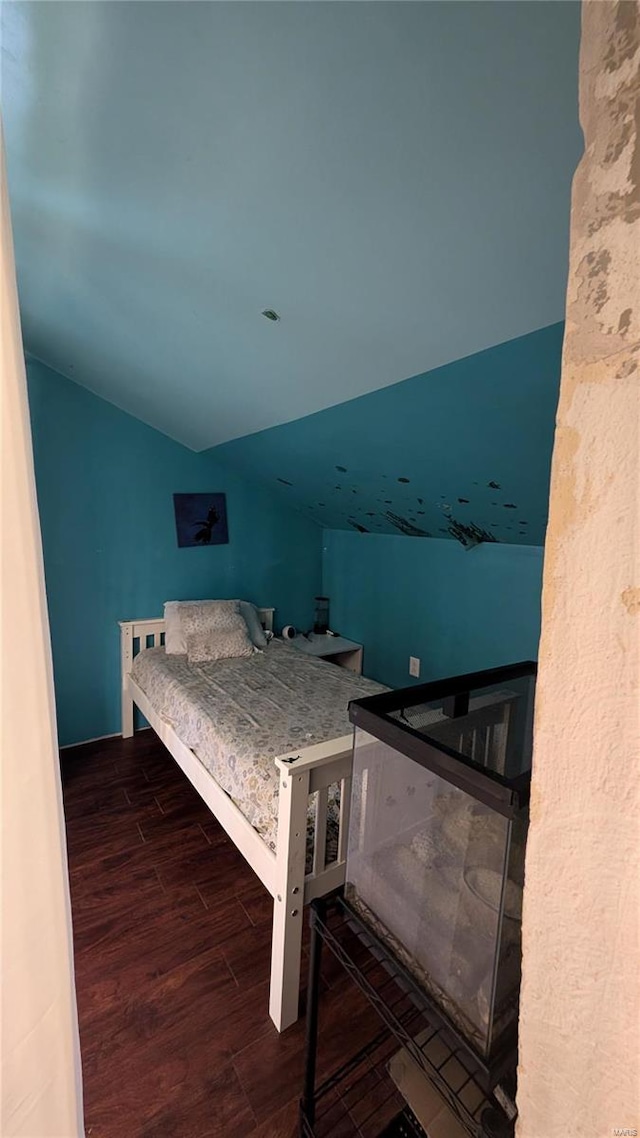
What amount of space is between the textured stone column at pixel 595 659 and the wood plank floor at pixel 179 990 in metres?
1.10

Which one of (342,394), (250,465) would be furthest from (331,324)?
(250,465)

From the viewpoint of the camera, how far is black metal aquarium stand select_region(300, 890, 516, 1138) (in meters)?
0.60

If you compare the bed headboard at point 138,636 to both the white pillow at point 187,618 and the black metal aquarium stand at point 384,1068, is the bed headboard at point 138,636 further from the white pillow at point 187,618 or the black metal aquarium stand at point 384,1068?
the black metal aquarium stand at point 384,1068

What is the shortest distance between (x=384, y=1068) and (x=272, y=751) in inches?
32.4

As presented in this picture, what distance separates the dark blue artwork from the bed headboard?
55 centimetres

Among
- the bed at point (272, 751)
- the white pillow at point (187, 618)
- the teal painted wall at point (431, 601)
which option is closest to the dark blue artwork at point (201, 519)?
the white pillow at point (187, 618)

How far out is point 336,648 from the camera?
10.3ft

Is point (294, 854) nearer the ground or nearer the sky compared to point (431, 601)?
nearer the ground

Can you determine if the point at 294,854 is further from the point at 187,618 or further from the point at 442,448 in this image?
the point at 187,618

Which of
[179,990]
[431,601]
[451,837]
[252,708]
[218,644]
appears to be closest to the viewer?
[451,837]

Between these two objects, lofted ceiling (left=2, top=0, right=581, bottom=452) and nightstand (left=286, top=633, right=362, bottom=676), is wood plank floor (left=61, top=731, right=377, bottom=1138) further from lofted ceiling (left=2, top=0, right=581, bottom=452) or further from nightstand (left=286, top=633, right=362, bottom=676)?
lofted ceiling (left=2, top=0, right=581, bottom=452)

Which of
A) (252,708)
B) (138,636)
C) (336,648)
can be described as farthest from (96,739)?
(336,648)

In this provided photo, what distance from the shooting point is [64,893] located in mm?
510

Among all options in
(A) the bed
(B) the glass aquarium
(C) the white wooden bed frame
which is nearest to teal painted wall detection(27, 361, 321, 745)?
(A) the bed
